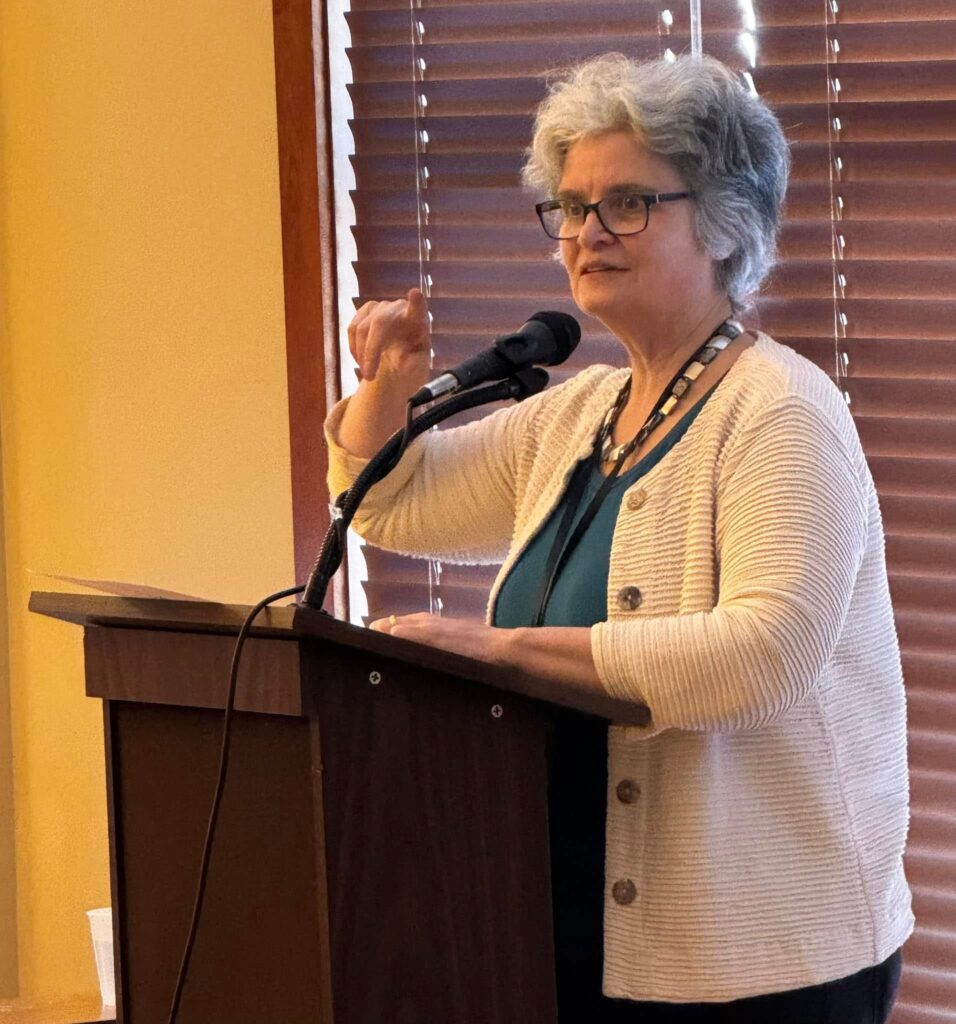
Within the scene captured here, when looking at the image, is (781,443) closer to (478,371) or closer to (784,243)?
(478,371)

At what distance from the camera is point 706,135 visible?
1.70m

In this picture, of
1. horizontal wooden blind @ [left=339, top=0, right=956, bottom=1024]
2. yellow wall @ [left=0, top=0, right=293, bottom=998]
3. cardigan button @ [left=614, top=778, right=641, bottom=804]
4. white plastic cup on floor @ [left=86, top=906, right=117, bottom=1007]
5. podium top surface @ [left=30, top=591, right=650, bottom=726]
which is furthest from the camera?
yellow wall @ [left=0, top=0, right=293, bottom=998]

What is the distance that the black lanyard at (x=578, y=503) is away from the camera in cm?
170

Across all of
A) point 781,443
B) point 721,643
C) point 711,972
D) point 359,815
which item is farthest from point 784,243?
point 359,815

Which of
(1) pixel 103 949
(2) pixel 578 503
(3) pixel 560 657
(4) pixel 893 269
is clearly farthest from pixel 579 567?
(1) pixel 103 949

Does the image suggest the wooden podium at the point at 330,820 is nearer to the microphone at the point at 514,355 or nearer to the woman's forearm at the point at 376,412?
the microphone at the point at 514,355

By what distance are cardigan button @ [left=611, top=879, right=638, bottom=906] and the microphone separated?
0.52 m

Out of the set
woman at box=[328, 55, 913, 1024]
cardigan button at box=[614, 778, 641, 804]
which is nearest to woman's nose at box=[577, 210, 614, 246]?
woman at box=[328, 55, 913, 1024]

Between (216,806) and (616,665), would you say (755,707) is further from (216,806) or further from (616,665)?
(216,806)

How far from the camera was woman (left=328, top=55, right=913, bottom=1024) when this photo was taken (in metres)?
1.47

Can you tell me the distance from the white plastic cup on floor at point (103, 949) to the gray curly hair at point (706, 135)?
57.1 inches

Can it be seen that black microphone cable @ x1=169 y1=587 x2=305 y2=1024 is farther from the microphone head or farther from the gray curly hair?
the gray curly hair

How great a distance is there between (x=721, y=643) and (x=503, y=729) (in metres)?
0.23

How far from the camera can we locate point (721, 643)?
1.45 m
